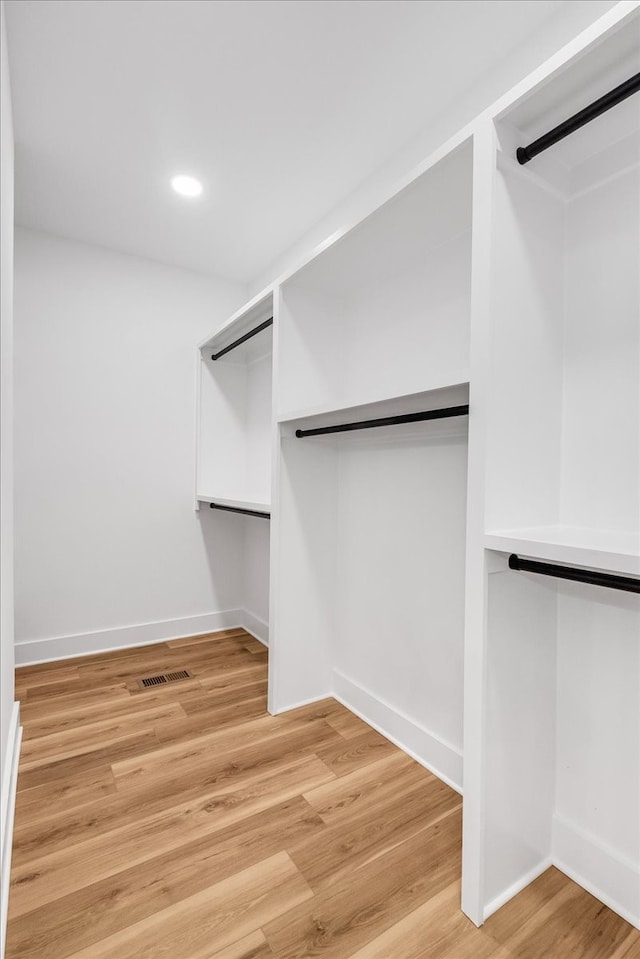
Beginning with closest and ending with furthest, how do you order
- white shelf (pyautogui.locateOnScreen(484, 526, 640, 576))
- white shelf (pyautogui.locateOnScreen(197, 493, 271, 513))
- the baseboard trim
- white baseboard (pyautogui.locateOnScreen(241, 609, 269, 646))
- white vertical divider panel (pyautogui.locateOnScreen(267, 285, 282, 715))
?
white shelf (pyautogui.locateOnScreen(484, 526, 640, 576)) < white vertical divider panel (pyautogui.locateOnScreen(267, 285, 282, 715)) < white shelf (pyautogui.locateOnScreen(197, 493, 271, 513)) < the baseboard trim < white baseboard (pyautogui.locateOnScreen(241, 609, 269, 646))

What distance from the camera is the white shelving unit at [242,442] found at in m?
3.23

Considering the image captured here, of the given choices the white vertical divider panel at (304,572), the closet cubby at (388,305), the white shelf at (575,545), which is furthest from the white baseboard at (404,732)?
the closet cubby at (388,305)

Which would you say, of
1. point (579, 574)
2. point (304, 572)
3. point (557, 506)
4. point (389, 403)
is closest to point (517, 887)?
point (579, 574)

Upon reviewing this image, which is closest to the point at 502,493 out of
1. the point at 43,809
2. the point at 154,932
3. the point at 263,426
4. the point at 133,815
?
the point at 154,932

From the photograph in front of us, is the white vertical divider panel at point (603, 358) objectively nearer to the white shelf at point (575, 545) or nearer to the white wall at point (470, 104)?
the white shelf at point (575, 545)

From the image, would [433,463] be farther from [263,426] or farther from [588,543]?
[263,426]

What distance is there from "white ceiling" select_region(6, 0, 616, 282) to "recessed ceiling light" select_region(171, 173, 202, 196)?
0.16ft

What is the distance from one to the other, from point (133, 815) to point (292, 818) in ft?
1.74

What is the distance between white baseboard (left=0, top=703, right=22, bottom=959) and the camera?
122cm

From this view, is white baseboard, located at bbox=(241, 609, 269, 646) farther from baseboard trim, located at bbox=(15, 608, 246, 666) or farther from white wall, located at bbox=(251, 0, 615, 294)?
white wall, located at bbox=(251, 0, 615, 294)

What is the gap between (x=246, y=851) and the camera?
1439mm

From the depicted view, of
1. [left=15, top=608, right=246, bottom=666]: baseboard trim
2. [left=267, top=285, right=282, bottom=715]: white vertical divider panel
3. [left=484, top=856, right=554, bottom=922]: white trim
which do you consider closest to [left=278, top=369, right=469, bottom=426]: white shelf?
[left=267, top=285, right=282, bottom=715]: white vertical divider panel

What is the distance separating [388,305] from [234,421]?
1.65 m

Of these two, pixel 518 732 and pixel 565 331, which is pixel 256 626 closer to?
pixel 518 732
